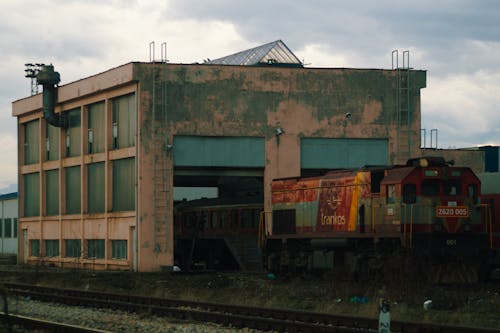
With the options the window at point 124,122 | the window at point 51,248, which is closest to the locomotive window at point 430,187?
the window at point 124,122

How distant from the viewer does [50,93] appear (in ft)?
157

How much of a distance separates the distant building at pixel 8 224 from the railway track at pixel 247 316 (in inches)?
1817

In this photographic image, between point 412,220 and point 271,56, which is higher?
Answer: point 271,56

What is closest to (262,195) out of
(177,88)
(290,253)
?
(177,88)

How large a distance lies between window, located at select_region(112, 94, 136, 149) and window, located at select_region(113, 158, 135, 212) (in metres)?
0.88

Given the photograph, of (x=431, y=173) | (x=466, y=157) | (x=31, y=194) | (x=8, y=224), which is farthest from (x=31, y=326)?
(x=8, y=224)

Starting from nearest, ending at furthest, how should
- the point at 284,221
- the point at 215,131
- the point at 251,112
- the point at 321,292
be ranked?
the point at 321,292
the point at 284,221
the point at 215,131
the point at 251,112

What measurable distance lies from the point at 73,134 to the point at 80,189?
3.20 meters

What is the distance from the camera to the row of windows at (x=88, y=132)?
41656 mm

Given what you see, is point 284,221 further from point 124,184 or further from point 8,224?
point 8,224

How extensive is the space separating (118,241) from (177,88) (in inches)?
314

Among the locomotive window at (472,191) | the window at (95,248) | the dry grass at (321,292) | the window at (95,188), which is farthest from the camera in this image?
the window at (95,188)

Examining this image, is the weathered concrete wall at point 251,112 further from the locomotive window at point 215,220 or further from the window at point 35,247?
the window at point 35,247

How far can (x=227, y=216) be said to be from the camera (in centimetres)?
4066
